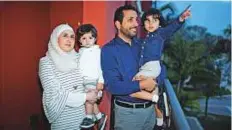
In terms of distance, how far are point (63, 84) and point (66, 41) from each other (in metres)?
0.25

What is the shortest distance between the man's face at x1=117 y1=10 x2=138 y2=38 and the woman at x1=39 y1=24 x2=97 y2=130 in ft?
1.06

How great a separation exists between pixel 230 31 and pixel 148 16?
411 cm

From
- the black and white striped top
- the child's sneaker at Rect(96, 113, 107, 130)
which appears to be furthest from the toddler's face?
the child's sneaker at Rect(96, 113, 107, 130)

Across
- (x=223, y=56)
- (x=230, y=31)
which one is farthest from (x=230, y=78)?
(x=230, y=31)

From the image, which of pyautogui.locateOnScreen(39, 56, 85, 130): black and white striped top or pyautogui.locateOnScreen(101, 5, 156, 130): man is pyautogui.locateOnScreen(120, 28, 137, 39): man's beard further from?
pyautogui.locateOnScreen(39, 56, 85, 130): black and white striped top

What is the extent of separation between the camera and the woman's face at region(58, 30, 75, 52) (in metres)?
2.13

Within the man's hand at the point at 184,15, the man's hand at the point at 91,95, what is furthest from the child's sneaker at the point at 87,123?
the man's hand at the point at 184,15

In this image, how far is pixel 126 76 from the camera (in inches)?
85.6

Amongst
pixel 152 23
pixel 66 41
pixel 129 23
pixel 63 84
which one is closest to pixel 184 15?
pixel 152 23

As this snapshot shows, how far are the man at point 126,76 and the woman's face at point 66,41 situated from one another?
Result: 0.70 ft

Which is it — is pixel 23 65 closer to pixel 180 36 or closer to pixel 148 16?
pixel 148 16

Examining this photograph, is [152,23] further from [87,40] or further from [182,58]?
[182,58]

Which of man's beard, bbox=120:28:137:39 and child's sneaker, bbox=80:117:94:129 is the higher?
man's beard, bbox=120:28:137:39

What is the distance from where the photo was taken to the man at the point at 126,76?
7.08 ft
